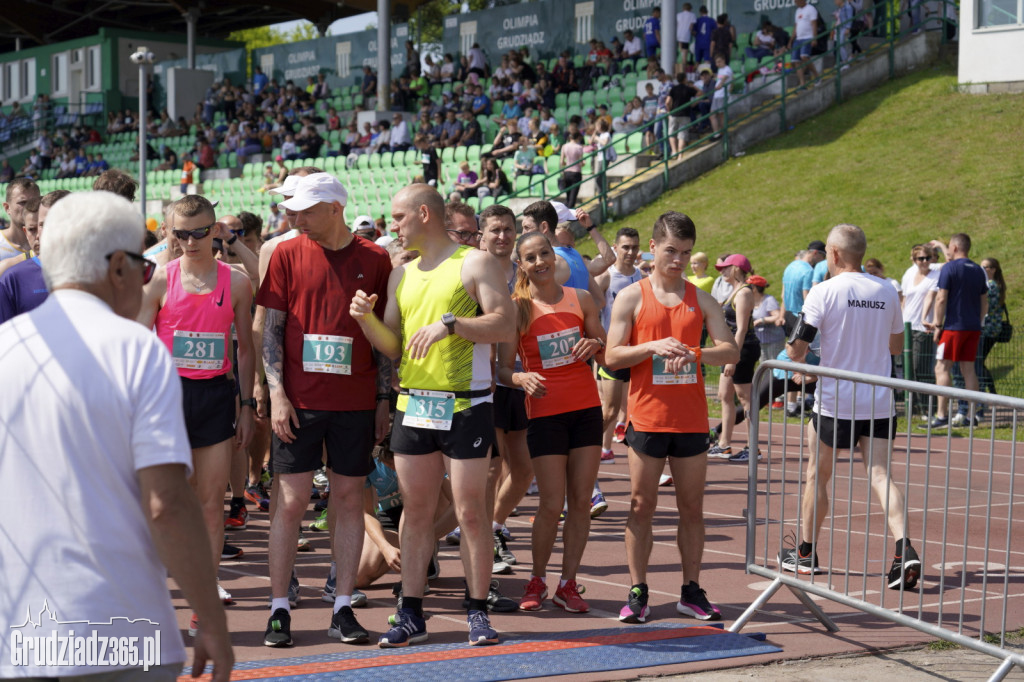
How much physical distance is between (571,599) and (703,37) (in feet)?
72.9

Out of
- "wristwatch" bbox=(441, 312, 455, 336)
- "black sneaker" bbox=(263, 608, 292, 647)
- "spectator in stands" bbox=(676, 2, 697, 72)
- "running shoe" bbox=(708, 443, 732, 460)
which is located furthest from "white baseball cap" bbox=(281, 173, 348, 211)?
"spectator in stands" bbox=(676, 2, 697, 72)

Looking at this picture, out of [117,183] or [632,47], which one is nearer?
[117,183]

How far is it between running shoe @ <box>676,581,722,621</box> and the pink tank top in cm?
261

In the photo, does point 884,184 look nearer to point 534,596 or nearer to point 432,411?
point 534,596

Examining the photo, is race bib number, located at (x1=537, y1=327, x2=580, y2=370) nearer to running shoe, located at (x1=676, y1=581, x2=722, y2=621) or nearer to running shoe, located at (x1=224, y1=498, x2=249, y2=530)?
running shoe, located at (x1=676, y1=581, x2=722, y2=621)

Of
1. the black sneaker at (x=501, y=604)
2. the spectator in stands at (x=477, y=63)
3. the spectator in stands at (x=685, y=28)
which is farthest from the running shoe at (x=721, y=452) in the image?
the spectator in stands at (x=477, y=63)

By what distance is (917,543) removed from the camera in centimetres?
746

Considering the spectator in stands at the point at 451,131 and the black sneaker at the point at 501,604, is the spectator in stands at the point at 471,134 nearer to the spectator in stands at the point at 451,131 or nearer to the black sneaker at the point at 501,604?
the spectator in stands at the point at 451,131

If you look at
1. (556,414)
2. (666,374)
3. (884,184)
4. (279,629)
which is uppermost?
(884,184)

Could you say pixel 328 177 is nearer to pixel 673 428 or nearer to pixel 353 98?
pixel 673 428

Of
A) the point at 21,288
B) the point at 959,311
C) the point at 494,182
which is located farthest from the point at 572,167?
the point at 21,288

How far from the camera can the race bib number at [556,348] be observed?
6.19 m

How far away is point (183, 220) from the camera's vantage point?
18.5 ft

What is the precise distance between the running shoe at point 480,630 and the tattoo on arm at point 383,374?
3.79 ft
